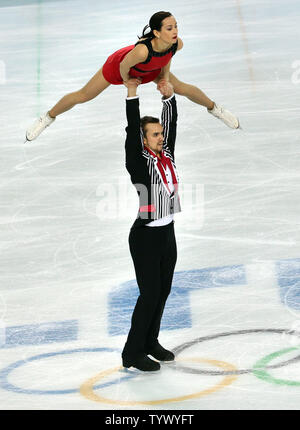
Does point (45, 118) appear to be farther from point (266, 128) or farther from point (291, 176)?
point (266, 128)

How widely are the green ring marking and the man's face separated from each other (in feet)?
5.32

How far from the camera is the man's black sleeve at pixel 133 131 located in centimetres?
617

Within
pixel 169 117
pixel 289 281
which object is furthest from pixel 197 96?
pixel 289 281

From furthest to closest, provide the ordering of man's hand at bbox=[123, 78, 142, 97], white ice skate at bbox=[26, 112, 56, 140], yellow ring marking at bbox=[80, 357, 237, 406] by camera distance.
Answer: white ice skate at bbox=[26, 112, 56, 140], man's hand at bbox=[123, 78, 142, 97], yellow ring marking at bbox=[80, 357, 237, 406]

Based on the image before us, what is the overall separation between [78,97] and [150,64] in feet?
2.79

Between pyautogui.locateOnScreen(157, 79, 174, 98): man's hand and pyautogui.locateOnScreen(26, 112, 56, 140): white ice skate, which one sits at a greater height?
pyautogui.locateOnScreen(157, 79, 174, 98): man's hand

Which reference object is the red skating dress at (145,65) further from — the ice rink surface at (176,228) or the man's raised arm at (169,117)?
the ice rink surface at (176,228)

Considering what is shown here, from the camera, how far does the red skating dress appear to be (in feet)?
21.0

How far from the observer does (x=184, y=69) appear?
13555mm

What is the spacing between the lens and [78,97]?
707 centimetres

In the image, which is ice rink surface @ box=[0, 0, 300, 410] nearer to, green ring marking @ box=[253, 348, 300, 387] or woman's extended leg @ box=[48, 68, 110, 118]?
green ring marking @ box=[253, 348, 300, 387]

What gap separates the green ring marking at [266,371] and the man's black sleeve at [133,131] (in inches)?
64.8

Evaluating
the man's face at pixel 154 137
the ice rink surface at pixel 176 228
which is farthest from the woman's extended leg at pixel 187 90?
the ice rink surface at pixel 176 228

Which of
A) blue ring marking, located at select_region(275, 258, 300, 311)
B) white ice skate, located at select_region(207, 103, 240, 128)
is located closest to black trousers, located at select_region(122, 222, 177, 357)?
white ice skate, located at select_region(207, 103, 240, 128)
